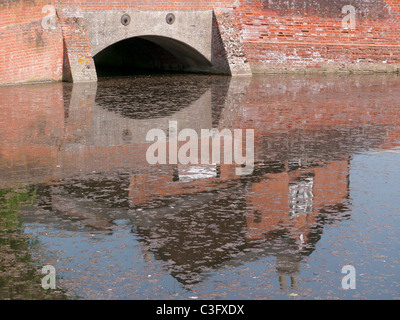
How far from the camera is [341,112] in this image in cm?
1344

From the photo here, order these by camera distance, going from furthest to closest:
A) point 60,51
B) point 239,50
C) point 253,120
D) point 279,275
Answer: point 239,50 < point 60,51 < point 253,120 < point 279,275

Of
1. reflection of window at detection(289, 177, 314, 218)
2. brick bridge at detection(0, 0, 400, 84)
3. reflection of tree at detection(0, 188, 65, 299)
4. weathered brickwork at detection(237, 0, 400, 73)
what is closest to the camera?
reflection of tree at detection(0, 188, 65, 299)

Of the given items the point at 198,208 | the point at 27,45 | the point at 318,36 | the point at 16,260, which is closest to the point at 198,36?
the point at 318,36

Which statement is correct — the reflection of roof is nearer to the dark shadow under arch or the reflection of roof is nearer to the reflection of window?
the reflection of window

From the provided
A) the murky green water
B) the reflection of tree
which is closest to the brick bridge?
the murky green water

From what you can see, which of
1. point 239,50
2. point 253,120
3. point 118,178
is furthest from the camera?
point 239,50

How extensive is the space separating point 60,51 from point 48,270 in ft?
45.2

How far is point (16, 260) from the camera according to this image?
A: 538 centimetres

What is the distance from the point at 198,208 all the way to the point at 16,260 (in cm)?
208

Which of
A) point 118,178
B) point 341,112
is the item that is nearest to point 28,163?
point 118,178

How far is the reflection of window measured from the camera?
22.4 feet

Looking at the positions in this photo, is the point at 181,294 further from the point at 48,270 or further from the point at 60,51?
the point at 60,51

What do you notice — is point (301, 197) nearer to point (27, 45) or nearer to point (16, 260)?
point (16, 260)

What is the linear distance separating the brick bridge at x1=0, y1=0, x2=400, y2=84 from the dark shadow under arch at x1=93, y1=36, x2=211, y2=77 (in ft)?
0.14
